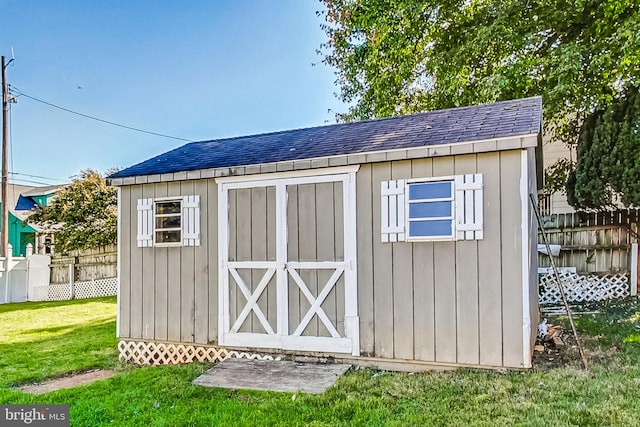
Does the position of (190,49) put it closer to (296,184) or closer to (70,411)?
(296,184)

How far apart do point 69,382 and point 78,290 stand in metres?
8.91

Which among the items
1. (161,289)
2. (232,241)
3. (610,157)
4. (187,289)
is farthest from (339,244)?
(610,157)

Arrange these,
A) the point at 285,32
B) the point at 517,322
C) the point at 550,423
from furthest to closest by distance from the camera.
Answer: the point at 285,32 → the point at 517,322 → the point at 550,423

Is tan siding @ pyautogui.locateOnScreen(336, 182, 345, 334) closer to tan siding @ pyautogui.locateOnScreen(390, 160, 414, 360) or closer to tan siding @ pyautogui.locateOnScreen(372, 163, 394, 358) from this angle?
tan siding @ pyautogui.locateOnScreen(372, 163, 394, 358)

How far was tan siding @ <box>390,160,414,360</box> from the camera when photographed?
4574 mm

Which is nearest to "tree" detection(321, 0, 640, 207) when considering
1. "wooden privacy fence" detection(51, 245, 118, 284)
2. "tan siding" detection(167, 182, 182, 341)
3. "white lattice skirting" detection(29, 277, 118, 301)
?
"tan siding" detection(167, 182, 182, 341)

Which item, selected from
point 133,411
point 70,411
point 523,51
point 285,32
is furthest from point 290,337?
point 285,32

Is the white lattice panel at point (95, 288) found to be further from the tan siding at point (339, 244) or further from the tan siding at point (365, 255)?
the tan siding at point (365, 255)

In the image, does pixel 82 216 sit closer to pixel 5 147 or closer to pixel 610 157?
pixel 5 147

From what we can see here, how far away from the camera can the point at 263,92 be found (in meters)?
16.5

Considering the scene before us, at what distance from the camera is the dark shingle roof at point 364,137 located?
4656 millimetres

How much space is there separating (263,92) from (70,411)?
14162 millimetres

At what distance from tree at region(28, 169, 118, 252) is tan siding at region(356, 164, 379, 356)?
35.0 feet

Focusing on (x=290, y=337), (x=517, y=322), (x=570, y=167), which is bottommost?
(x=290, y=337)
